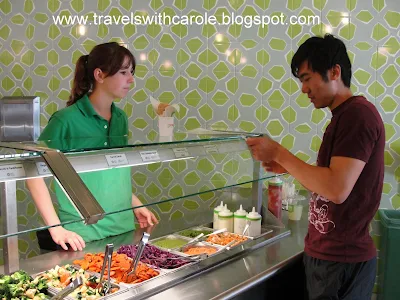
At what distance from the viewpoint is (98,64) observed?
257 centimetres

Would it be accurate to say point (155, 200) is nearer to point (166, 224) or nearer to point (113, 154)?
point (113, 154)

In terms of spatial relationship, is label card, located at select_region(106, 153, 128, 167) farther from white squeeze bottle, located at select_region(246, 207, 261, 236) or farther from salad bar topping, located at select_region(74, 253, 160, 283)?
white squeeze bottle, located at select_region(246, 207, 261, 236)

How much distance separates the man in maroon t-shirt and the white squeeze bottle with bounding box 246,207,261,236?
0.49 meters

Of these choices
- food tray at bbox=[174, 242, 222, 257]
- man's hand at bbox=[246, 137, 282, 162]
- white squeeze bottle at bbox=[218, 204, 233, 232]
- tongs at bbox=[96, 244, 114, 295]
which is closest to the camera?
tongs at bbox=[96, 244, 114, 295]

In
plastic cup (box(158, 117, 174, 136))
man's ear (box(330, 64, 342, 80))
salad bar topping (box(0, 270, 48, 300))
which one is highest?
man's ear (box(330, 64, 342, 80))

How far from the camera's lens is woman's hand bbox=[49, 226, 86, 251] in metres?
2.15

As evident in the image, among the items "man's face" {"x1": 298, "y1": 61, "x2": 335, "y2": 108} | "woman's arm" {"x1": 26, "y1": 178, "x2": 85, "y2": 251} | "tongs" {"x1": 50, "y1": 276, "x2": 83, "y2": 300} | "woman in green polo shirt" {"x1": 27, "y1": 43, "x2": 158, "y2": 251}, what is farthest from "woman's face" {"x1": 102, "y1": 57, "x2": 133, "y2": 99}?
"tongs" {"x1": 50, "y1": 276, "x2": 83, "y2": 300}

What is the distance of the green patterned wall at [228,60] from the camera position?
3912mm

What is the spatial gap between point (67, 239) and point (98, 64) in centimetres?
101

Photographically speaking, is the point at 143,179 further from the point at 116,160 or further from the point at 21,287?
the point at 21,287

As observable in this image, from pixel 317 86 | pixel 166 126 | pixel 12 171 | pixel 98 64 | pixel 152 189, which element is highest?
pixel 98 64

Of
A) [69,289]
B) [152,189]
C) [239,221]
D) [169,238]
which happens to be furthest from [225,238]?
[69,289]

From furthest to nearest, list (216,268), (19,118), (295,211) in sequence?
(19,118) < (295,211) < (216,268)

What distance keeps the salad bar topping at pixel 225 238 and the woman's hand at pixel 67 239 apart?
67 cm
